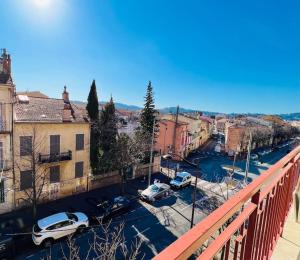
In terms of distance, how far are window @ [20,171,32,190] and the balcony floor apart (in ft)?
59.6

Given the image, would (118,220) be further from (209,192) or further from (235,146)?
(235,146)

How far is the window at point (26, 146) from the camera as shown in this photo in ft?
57.2

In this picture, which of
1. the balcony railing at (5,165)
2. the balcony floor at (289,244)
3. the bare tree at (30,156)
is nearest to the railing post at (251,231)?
the balcony floor at (289,244)

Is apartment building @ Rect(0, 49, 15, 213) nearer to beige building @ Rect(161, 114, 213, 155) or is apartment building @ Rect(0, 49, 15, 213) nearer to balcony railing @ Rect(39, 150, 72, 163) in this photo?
balcony railing @ Rect(39, 150, 72, 163)

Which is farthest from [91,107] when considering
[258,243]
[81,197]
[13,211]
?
[258,243]

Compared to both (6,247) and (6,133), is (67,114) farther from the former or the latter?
(6,247)

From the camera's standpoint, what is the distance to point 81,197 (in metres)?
21.0

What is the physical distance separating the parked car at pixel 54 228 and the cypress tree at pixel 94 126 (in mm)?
8512

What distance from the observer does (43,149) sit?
18.7m

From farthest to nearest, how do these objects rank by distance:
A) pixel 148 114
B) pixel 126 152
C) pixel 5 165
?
pixel 148 114
pixel 126 152
pixel 5 165

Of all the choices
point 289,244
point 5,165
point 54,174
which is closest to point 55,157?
point 54,174

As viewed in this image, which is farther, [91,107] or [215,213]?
[91,107]

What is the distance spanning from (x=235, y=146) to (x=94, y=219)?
36.6 m

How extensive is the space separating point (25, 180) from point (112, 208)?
22.9ft
